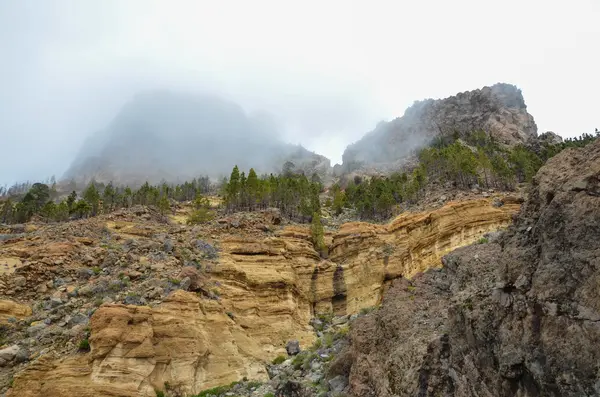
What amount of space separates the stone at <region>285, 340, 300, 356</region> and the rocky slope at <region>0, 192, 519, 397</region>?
2.35ft

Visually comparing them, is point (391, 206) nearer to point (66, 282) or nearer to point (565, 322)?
point (66, 282)

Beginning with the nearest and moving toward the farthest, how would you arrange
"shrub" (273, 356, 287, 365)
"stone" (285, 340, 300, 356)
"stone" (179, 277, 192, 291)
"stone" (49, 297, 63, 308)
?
"stone" (49, 297, 63, 308) → "stone" (179, 277, 192, 291) → "shrub" (273, 356, 287, 365) → "stone" (285, 340, 300, 356)

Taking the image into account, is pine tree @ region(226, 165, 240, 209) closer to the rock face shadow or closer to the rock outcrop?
the rock face shadow

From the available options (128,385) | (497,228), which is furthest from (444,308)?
(497,228)

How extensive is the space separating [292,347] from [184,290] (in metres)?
10.9

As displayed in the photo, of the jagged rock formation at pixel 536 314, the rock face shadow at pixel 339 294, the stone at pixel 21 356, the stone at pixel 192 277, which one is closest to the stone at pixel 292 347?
the rock face shadow at pixel 339 294

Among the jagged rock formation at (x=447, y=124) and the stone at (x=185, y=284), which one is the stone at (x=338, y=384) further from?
the jagged rock formation at (x=447, y=124)

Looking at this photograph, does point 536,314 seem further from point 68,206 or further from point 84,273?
point 68,206

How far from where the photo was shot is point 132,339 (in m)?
25.7

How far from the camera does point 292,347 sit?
1400 inches

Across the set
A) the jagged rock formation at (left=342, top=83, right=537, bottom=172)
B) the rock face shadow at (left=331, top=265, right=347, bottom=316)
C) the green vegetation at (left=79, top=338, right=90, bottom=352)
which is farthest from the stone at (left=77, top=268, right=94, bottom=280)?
the jagged rock formation at (left=342, top=83, right=537, bottom=172)

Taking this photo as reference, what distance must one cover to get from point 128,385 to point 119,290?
31.9 feet

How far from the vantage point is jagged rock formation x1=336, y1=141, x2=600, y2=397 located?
9.80 m

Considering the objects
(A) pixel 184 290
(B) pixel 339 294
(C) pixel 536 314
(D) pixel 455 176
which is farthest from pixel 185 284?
(D) pixel 455 176
